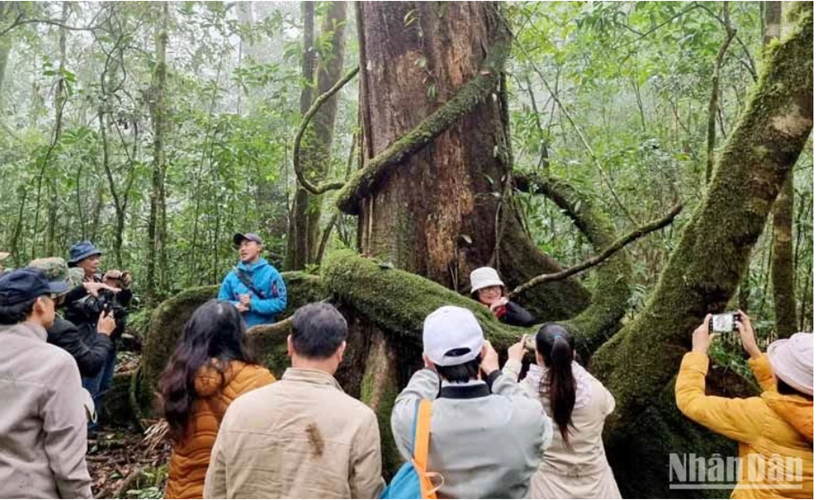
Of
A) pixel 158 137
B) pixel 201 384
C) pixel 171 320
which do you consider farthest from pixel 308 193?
pixel 201 384

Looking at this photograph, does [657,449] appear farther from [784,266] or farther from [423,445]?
[423,445]

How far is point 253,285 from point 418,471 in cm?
331

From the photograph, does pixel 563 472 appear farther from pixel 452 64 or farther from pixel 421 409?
pixel 452 64

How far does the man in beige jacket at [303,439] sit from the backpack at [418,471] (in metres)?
0.17

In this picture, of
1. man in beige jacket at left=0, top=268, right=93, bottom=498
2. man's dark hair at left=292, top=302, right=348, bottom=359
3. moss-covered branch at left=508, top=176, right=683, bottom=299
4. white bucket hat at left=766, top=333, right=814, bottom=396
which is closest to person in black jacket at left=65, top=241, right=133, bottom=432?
man in beige jacket at left=0, top=268, right=93, bottom=498

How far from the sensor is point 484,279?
386cm

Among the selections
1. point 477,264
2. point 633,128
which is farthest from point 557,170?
point 477,264

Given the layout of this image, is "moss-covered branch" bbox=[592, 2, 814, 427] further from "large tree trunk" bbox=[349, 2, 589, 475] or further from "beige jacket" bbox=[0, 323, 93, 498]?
"beige jacket" bbox=[0, 323, 93, 498]

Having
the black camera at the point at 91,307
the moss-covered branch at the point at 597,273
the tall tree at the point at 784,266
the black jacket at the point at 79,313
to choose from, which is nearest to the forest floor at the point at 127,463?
the black jacket at the point at 79,313

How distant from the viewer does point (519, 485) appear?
187 centimetres

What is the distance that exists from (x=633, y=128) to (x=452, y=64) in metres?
6.05

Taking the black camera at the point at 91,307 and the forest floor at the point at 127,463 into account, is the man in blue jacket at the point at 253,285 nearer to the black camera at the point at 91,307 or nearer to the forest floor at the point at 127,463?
the black camera at the point at 91,307

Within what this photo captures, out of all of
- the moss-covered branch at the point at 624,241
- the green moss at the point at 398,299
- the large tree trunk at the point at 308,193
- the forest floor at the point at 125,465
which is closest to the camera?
the moss-covered branch at the point at 624,241

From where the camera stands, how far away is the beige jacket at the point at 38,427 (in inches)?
80.4
